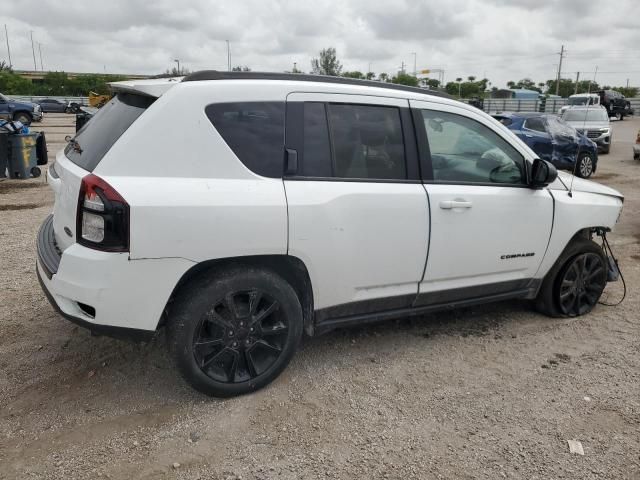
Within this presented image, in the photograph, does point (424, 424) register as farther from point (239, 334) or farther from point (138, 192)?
point (138, 192)

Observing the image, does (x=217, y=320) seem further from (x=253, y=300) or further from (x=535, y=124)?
(x=535, y=124)

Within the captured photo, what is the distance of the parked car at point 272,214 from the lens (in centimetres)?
271

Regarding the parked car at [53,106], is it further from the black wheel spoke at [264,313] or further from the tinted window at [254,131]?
the black wheel spoke at [264,313]

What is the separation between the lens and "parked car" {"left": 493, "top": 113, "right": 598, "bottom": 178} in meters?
12.7

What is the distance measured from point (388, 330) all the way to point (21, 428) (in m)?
2.52

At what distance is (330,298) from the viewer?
3.27 metres

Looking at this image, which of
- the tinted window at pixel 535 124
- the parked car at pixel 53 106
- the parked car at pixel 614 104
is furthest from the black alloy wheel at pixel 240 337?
the parked car at pixel 53 106

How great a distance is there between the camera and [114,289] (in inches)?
105

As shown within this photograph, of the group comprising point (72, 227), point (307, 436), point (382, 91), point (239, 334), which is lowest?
point (307, 436)

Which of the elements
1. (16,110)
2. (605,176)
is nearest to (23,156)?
(605,176)

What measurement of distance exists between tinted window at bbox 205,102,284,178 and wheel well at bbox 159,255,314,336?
1.61 ft

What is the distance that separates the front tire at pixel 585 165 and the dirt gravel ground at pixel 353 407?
9.94m

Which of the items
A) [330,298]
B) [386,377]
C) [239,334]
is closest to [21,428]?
[239,334]

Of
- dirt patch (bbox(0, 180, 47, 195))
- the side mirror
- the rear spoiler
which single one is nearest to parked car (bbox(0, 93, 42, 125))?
dirt patch (bbox(0, 180, 47, 195))
